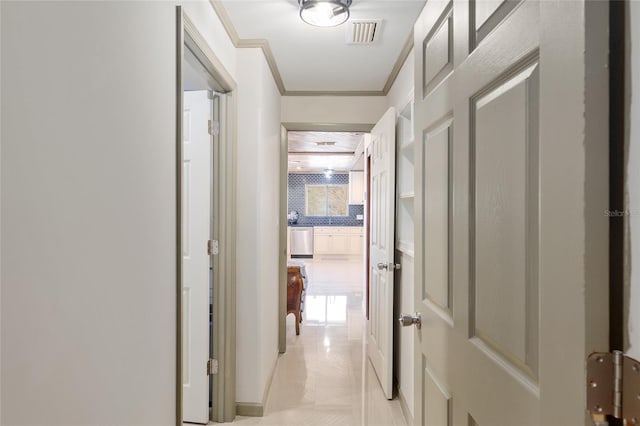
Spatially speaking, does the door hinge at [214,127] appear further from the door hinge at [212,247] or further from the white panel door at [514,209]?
the white panel door at [514,209]

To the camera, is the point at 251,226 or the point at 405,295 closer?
the point at 251,226

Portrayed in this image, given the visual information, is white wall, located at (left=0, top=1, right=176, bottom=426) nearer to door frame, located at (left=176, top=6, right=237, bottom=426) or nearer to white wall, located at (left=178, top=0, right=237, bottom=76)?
white wall, located at (left=178, top=0, right=237, bottom=76)

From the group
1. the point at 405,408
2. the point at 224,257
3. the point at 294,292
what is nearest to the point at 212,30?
the point at 224,257

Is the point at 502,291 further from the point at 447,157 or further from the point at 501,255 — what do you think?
→ the point at 447,157

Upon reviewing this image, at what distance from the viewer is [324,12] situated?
1.92 metres

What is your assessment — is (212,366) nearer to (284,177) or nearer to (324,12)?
(284,177)

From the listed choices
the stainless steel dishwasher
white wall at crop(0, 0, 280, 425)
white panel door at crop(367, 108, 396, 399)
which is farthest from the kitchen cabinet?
white wall at crop(0, 0, 280, 425)

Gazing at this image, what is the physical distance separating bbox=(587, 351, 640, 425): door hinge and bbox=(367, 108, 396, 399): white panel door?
6.73 ft

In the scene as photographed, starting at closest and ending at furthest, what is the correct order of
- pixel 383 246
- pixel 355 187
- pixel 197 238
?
pixel 197 238, pixel 383 246, pixel 355 187

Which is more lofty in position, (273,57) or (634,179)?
(273,57)

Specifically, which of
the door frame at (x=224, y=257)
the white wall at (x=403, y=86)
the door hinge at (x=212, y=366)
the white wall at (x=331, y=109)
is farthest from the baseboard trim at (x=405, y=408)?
the white wall at (x=331, y=109)

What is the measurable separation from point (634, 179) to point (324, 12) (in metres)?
1.79

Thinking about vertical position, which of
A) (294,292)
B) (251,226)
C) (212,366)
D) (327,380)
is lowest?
(327,380)

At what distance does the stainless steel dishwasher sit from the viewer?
33.4 ft
